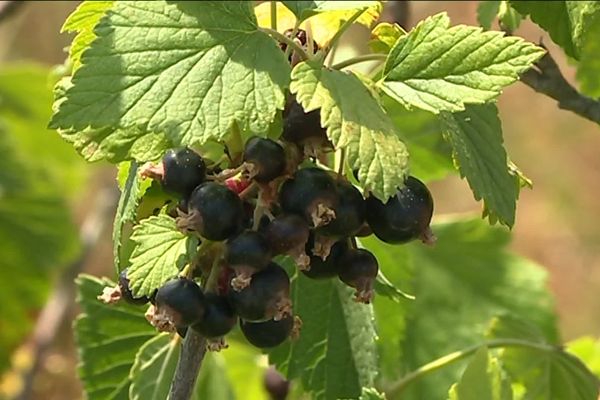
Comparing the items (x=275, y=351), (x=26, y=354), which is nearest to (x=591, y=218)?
(x=26, y=354)

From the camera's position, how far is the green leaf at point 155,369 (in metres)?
1.37

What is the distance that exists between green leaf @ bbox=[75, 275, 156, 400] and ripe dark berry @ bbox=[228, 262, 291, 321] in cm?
50

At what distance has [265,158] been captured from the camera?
1.07m

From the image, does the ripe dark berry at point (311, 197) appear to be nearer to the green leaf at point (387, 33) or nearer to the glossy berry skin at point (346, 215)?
the glossy berry skin at point (346, 215)

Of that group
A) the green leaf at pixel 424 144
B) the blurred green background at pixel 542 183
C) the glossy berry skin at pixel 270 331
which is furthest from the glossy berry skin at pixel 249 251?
the blurred green background at pixel 542 183

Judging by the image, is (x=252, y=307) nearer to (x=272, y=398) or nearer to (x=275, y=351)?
(x=275, y=351)

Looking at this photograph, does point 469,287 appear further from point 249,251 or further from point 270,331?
point 249,251

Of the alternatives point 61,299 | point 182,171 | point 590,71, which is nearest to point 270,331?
point 182,171

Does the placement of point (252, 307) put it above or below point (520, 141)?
above

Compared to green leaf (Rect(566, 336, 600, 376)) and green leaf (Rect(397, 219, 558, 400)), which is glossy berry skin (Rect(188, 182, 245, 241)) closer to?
green leaf (Rect(566, 336, 600, 376))

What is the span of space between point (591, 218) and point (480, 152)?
5590 millimetres

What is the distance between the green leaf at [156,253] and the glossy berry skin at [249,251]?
8 centimetres

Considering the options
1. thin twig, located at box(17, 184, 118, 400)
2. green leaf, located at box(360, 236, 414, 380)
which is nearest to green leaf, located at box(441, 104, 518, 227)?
green leaf, located at box(360, 236, 414, 380)

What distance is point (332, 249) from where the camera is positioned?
112 centimetres
